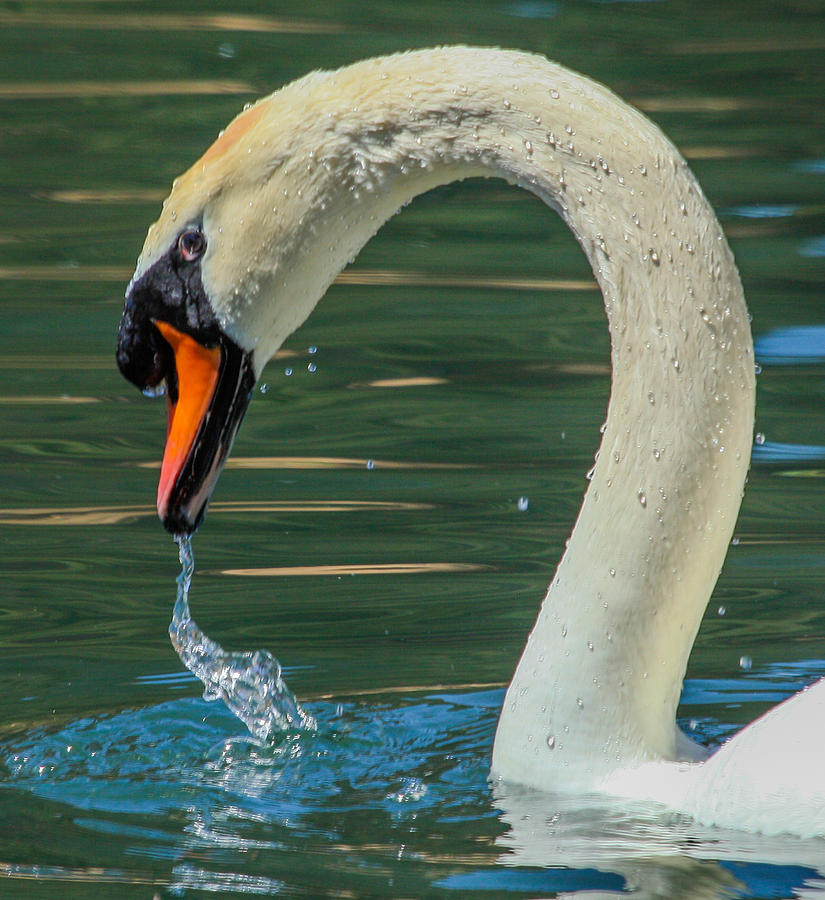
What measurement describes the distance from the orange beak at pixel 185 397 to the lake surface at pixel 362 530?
0.66 metres

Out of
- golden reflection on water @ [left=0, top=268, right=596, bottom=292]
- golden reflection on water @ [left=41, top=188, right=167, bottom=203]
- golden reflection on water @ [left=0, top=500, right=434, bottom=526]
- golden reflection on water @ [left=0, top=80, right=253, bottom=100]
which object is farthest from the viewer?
golden reflection on water @ [left=0, top=80, right=253, bottom=100]

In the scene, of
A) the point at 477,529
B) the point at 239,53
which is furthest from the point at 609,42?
the point at 477,529

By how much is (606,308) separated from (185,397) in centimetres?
88

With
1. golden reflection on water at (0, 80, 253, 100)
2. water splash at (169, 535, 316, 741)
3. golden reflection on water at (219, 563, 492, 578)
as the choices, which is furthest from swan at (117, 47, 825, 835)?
golden reflection on water at (0, 80, 253, 100)

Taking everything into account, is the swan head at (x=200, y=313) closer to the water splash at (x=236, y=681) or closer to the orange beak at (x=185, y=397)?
the orange beak at (x=185, y=397)

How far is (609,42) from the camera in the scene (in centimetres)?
1143

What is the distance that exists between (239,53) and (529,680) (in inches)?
293

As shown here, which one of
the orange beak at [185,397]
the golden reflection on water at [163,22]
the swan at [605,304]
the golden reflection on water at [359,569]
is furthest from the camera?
the golden reflection on water at [163,22]

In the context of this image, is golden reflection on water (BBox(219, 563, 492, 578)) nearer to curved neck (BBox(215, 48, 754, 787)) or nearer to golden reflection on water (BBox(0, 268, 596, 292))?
curved neck (BBox(215, 48, 754, 787))

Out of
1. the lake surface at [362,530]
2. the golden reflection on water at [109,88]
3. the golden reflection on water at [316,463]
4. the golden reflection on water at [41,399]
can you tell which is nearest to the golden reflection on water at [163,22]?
the lake surface at [362,530]

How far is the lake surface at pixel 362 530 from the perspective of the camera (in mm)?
3939

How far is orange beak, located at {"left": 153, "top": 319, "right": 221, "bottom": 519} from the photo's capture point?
4.15 metres

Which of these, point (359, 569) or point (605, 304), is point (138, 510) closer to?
point (359, 569)

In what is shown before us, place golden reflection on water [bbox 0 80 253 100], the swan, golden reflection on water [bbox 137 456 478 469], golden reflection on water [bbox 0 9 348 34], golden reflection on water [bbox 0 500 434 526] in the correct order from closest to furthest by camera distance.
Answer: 1. the swan
2. golden reflection on water [bbox 0 500 434 526]
3. golden reflection on water [bbox 137 456 478 469]
4. golden reflection on water [bbox 0 80 253 100]
5. golden reflection on water [bbox 0 9 348 34]
